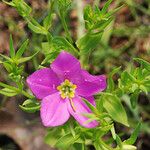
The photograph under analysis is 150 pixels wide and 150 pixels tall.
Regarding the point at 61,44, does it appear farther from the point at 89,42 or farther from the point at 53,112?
the point at 53,112

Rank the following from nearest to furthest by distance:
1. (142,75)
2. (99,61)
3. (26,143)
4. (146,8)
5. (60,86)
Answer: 1. (142,75)
2. (60,86)
3. (26,143)
4. (99,61)
5. (146,8)

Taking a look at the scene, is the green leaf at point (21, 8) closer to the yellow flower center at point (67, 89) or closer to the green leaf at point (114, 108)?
the yellow flower center at point (67, 89)

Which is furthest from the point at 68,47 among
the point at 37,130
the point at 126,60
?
the point at 126,60

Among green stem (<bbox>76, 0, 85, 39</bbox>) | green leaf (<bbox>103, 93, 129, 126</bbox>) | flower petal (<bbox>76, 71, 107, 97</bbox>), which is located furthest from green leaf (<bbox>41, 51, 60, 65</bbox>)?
green stem (<bbox>76, 0, 85, 39</bbox>)

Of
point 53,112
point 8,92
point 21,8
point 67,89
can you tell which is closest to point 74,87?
point 67,89

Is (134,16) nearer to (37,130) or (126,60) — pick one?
(126,60)

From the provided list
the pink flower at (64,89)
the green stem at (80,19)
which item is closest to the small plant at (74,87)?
the pink flower at (64,89)
